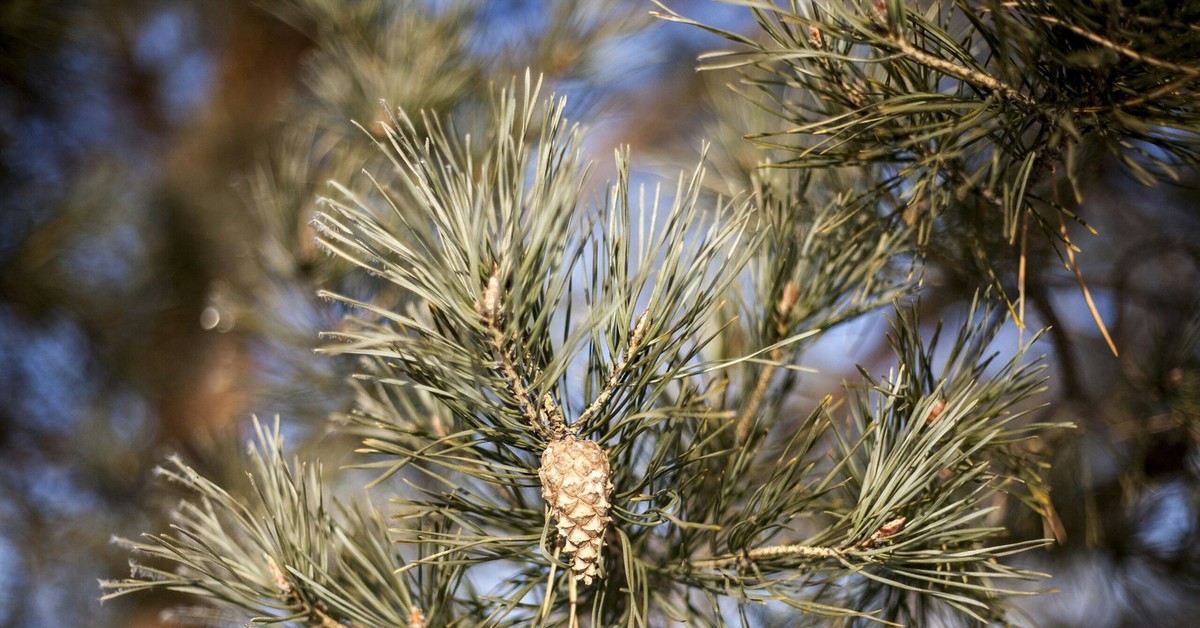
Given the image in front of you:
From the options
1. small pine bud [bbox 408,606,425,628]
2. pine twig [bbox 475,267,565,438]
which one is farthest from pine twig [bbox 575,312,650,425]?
small pine bud [bbox 408,606,425,628]

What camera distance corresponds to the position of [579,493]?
0.29 metres

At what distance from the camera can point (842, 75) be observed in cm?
37

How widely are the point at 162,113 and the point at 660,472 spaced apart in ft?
3.38

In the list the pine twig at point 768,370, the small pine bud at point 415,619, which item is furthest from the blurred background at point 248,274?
the small pine bud at point 415,619

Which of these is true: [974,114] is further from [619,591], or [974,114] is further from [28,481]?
[28,481]

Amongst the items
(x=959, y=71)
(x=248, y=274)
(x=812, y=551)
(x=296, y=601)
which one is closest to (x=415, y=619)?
(x=296, y=601)

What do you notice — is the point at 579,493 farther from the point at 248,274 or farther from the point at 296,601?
the point at 248,274

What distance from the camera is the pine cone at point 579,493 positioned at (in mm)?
292

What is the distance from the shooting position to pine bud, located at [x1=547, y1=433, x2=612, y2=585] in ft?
0.96

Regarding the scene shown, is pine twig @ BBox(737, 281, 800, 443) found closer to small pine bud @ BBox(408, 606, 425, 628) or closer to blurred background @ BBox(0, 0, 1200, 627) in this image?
blurred background @ BBox(0, 0, 1200, 627)

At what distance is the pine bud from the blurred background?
228mm

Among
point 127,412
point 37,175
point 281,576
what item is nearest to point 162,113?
point 37,175

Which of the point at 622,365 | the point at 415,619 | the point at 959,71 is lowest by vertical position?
the point at 415,619

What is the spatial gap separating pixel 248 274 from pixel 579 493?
23.9 inches
